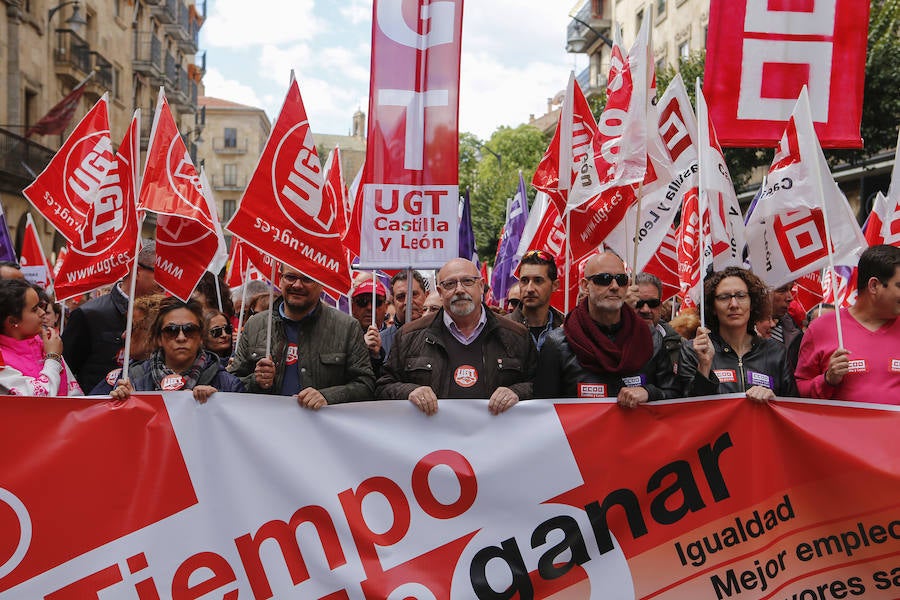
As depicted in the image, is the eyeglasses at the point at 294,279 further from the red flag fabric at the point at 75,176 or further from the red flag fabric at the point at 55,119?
the red flag fabric at the point at 55,119

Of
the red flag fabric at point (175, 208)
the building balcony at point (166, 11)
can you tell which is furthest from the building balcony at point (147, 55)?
the red flag fabric at point (175, 208)

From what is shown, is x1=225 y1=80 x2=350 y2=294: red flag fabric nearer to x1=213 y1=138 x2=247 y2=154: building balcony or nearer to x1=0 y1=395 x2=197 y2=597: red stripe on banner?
x1=0 y1=395 x2=197 y2=597: red stripe on banner

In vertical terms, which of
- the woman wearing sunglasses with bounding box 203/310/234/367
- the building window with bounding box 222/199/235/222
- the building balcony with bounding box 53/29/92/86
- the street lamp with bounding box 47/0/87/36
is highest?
the street lamp with bounding box 47/0/87/36

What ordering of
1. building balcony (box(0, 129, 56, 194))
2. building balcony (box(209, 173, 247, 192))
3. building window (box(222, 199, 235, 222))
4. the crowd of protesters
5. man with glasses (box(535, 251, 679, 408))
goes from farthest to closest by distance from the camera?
1. building window (box(222, 199, 235, 222))
2. building balcony (box(209, 173, 247, 192))
3. building balcony (box(0, 129, 56, 194))
4. man with glasses (box(535, 251, 679, 408))
5. the crowd of protesters

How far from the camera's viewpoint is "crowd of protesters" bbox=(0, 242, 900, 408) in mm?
4570

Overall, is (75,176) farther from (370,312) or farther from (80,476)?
(80,476)

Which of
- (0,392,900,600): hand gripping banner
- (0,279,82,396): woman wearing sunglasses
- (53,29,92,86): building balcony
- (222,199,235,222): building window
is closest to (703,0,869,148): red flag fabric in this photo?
(0,392,900,600): hand gripping banner

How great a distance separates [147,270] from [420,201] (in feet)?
6.28

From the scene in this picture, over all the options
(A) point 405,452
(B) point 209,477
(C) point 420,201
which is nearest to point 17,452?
(B) point 209,477

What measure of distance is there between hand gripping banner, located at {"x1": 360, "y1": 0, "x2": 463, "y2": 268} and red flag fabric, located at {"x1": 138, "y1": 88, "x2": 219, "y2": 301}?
3.15 ft

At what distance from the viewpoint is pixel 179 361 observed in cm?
478

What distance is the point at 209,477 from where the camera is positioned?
4.48 meters

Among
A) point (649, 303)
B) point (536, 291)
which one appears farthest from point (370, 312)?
point (649, 303)

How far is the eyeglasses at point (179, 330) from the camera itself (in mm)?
4750
